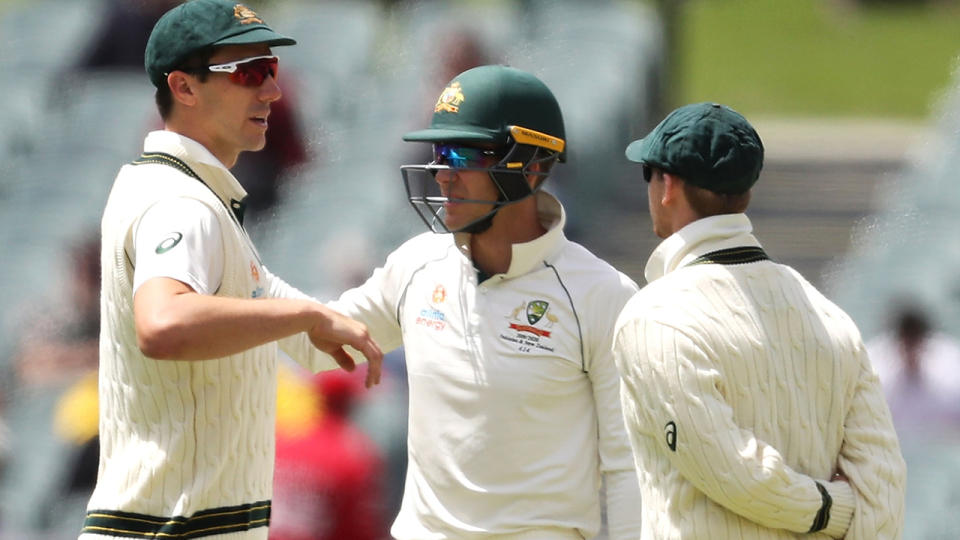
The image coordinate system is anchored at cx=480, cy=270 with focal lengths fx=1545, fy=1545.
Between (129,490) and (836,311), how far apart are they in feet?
4.53

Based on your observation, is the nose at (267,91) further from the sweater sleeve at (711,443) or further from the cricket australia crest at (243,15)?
the sweater sleeve at (711,443)

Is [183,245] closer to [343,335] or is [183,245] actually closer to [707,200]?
[343,335]

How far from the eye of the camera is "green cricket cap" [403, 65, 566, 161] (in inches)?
128

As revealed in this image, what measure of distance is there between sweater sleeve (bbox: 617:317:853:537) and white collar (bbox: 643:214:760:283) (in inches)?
7.2

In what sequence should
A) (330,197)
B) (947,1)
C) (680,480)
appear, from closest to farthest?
(680,480) → (330,197) → (947,1)

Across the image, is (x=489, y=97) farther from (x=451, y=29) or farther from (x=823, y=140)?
(x=823, y=140)

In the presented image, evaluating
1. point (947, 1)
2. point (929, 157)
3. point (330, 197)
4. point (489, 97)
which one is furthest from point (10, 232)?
point (947, 1)

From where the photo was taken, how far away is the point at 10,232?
9.17 meters

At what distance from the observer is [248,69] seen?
3143 millimetres

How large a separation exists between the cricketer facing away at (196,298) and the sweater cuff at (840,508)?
2.83 ft

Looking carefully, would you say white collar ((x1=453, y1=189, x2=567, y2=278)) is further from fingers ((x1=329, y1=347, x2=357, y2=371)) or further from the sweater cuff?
the sweater cuff

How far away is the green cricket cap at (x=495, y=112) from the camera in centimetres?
326

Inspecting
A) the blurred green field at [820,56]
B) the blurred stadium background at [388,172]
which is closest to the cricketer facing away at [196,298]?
the blurred stadium background at [388,172]

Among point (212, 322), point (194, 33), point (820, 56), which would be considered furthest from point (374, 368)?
point (820, 56)
